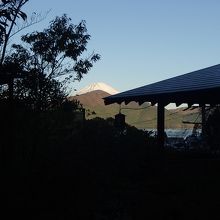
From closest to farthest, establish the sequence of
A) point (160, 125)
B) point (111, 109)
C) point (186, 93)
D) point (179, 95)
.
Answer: point (186, 93), point (179, 95), point (160, 125), point (111, 109)

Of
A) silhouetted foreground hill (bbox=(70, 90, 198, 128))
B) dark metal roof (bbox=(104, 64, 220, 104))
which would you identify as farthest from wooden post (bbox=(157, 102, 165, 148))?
silhouetted foreground hill (bbox=(70, 90, 198, 128))

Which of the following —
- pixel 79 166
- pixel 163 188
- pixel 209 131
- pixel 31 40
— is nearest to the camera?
pixel 79 166

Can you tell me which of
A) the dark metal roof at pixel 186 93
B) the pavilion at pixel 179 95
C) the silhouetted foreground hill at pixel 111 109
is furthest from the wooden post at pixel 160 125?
the silhouetted foreground hill at pixel 111 109

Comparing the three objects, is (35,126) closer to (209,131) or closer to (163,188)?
(163,188)

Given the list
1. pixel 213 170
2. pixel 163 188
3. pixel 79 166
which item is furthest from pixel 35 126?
pixel 213 170

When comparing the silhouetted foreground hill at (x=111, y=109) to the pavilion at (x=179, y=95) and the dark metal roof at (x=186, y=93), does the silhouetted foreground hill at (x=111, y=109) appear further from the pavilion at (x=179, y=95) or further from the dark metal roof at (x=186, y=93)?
the dark metal roof at (x=186, y=93)

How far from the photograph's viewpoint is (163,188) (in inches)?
369

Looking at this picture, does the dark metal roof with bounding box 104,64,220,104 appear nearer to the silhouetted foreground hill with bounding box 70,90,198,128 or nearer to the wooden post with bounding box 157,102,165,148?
the wooden post with bounding box 157,102,165,148

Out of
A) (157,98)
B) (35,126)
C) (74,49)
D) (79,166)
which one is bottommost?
(79,166)

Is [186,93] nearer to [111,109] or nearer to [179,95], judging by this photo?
[179,95]

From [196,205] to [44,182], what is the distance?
9.10ft

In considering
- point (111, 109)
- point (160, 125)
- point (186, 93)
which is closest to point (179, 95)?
point (186, 93)

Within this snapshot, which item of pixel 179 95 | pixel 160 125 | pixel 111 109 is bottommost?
pixel 160 125

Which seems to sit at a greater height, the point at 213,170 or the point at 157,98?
the point at 157,98
